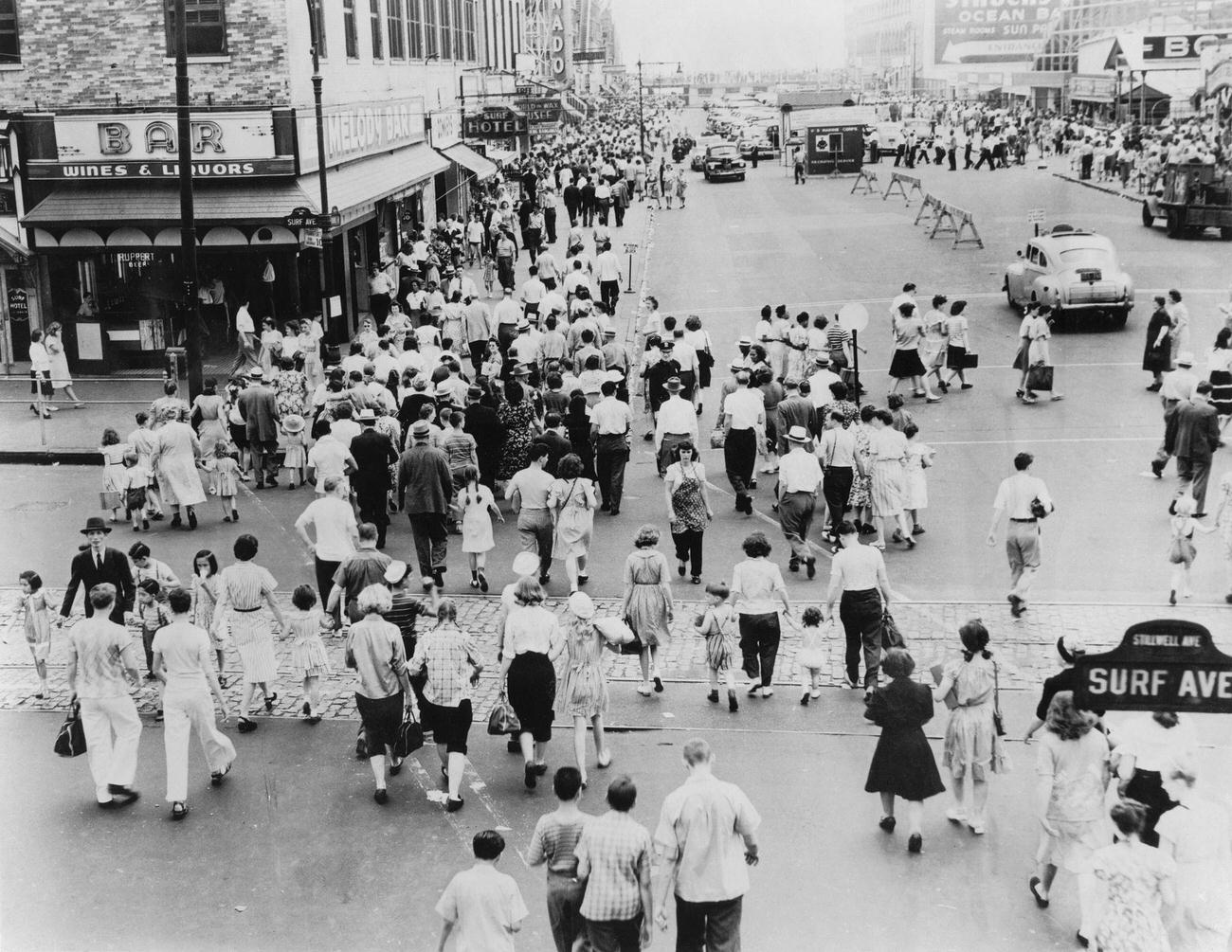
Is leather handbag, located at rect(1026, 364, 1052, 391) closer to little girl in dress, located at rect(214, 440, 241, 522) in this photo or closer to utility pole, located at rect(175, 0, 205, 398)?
little girl in dress, located at rect(214, 440, 241, 522)

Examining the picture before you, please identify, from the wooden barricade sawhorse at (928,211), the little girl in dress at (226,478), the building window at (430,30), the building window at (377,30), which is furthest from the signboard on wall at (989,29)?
the little girl in dress at (226,478)

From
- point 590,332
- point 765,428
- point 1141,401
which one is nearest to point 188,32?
point 590,332

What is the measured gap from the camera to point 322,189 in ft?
77.5

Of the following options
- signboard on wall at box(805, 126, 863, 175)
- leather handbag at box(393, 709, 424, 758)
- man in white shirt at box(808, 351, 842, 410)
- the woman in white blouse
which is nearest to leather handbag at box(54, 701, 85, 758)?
leather handbag at box(393, 709, 424, 758)

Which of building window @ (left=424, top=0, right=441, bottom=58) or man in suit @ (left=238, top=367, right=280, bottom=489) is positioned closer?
man in suit @ (left=238, top=367, right=280, bottom=489)

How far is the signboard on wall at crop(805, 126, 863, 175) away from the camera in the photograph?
61.9 meters

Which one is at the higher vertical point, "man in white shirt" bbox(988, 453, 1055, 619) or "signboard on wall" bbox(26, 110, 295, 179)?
"signboard on wall" bbox(26, 110, 295, 179)

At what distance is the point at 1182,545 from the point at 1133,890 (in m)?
6.74

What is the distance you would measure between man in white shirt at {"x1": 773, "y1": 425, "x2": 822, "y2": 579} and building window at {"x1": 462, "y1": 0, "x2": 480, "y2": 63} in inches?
1420

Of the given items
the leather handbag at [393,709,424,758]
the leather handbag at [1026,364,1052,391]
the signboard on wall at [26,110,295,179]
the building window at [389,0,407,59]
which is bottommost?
the leather handbag at [393,709,424,758]

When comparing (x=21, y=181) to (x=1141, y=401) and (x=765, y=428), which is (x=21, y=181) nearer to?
(x=765, y=428)

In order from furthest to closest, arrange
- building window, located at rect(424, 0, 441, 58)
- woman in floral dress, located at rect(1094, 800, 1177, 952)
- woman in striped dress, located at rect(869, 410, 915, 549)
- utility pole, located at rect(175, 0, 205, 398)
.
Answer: building window, located at rect(424, 0, 441, 58), utility pole, located at rect(175, 0, 205, 398), woman in striped dress, located at rect(869, 410, 915, 549), woman in floral dress, located at rect(1094, 800, 1177, 952)

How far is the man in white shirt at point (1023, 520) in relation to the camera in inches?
482

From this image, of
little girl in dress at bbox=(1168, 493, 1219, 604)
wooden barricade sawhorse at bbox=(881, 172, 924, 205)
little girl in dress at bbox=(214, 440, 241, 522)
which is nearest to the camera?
little girl in dress at bbox=(1168, 493, 1219, 604)
